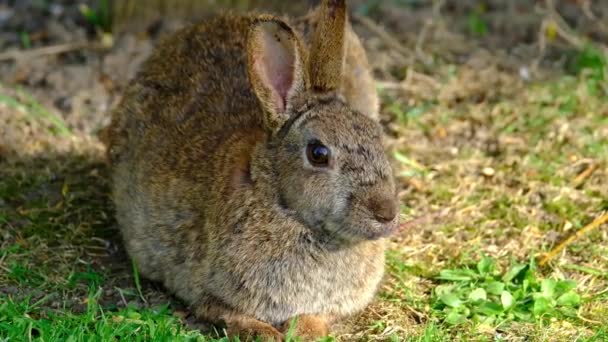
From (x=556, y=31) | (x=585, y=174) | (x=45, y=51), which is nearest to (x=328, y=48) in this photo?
(x=585, y=174)

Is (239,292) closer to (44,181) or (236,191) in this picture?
(236,191)

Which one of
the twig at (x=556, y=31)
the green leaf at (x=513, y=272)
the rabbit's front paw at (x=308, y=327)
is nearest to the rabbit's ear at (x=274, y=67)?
the rabbit's front paw at (x=308, y=327)

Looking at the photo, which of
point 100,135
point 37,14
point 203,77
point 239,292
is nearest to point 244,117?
point 203,77

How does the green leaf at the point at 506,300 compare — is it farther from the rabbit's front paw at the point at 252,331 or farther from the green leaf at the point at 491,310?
the rabbit's front paw at the point at 252,331

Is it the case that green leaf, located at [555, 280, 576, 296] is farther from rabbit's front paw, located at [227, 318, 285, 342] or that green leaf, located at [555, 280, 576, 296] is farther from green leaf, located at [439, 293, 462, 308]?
rabbit's front paw, located at [227, 318, 285, 342]

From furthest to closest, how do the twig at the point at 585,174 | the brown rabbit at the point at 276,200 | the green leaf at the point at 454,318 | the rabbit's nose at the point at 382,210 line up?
1. the twig at the point at 585,174
2. the green leaf at the point at 454,318
3. the brown rabbit at the point at 276,200
4. the rabbit's nose at the point at 382,210

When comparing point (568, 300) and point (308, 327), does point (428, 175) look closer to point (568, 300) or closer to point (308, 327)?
point (568, 300)
